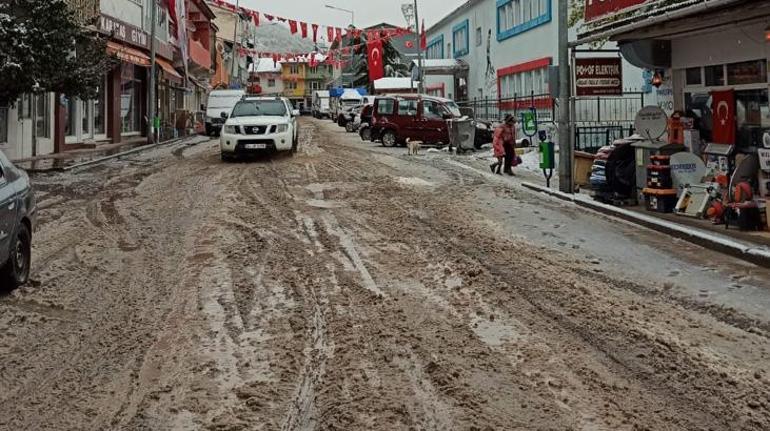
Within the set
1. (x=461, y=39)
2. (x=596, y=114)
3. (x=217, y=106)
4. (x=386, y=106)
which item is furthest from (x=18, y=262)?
(x=461, y=39)

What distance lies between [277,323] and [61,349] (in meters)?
1.54

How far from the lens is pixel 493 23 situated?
3678cm

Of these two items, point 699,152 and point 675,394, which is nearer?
point 675,394

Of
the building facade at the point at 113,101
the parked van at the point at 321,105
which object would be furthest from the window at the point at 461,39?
the parked van at the point at 321,105

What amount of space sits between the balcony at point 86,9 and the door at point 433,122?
11.4 meters

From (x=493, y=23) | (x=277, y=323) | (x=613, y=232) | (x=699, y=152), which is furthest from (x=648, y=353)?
(x=493, y=23)

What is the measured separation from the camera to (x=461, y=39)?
143 feet

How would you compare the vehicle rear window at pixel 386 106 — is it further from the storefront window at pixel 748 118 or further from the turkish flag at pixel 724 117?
the turkish flag at pixel 724 117

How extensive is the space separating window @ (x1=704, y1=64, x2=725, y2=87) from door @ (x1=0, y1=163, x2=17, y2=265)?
10285 mm

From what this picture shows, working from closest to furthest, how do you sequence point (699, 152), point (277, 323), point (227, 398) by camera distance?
point (227, 398) → point (277, 323) → point (699, 152)

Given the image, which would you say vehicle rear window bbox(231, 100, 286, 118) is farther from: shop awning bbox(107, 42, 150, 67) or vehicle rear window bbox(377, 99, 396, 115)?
shop awning bbox(107, 42, 150, 67)

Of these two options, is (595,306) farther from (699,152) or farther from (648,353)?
(699,152)

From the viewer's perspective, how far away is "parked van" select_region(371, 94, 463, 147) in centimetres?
2706

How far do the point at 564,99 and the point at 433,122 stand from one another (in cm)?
1336
